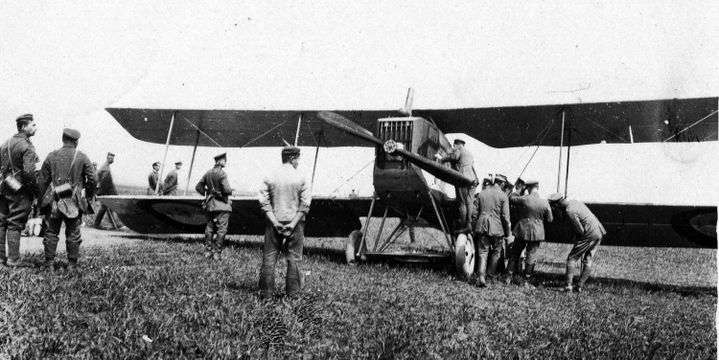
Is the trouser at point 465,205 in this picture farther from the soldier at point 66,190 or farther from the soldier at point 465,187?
the soldier at point 66,190

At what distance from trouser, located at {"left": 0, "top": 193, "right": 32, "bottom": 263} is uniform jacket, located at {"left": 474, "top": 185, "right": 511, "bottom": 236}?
6.20 metres

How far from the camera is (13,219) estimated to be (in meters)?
6.12

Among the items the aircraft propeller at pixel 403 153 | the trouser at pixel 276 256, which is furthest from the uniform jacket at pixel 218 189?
the trouser at pixel 276 256

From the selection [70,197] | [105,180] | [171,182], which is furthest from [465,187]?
[171,182]

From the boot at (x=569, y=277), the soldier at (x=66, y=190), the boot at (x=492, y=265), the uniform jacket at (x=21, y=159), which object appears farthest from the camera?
the boot at (x=492, y=265)

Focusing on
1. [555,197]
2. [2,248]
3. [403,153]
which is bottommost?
[2,248]

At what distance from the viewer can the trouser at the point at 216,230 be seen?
28.1ft

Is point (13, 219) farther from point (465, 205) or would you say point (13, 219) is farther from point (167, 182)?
point (167, 182)

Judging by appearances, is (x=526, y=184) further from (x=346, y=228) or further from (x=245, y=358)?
(x=245, y=358)

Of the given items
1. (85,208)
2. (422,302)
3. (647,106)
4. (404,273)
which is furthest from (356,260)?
(647,106)

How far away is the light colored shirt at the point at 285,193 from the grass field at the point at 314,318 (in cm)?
90

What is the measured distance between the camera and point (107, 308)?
4.50 meters

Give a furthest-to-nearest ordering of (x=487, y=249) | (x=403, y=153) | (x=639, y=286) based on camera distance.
→ (x=639, y=286)
(x=487, y=249)
(x=403, y=153)

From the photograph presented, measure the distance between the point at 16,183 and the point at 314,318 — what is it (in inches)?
152
